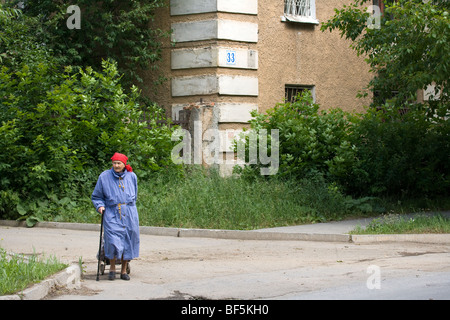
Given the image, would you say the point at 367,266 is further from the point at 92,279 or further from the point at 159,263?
the point at 92,279

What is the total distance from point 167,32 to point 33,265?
1104 centimetres

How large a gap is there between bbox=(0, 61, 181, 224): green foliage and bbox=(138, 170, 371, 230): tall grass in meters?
0.96

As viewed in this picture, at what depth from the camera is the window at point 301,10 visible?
1867 cm

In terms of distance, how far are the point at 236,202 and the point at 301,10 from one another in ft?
25.0

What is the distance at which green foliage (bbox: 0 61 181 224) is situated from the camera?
14.3 m

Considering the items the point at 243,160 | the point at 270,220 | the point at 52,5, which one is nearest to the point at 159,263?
the point at 270,220

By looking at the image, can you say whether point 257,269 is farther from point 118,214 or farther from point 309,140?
point 309,140

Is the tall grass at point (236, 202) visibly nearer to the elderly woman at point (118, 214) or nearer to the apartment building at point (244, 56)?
the apartment building at point (244, 56)

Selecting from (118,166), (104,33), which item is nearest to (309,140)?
(104,33)

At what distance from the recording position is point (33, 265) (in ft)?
25.6
